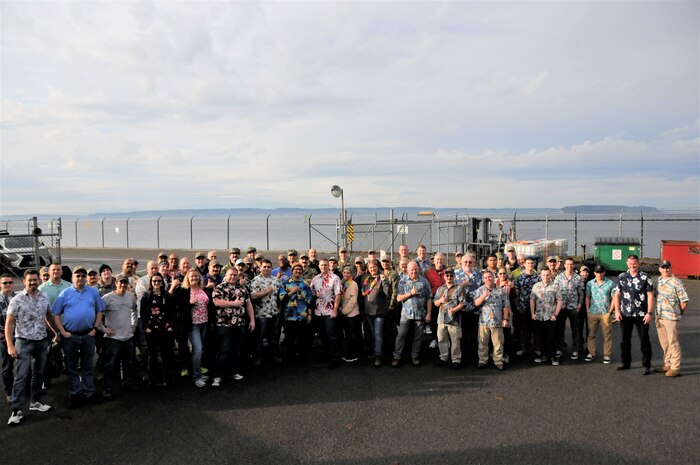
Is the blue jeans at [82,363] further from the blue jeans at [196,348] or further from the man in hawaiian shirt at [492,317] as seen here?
the man in hawaiian shirt at [492,317]

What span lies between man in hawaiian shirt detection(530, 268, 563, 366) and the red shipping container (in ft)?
37.2

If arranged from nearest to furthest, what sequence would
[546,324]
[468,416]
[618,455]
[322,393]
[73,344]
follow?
1. [618,455]
2. [468,416]
3. [73,344]
4. [322,393]
5. [546,324]

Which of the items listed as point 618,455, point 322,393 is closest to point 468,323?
point 322,393

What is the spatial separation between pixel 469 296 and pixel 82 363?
19.0ft

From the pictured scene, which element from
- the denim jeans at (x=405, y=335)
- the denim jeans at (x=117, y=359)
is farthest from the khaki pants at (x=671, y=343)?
the denim jeans at (x=117, y=359)

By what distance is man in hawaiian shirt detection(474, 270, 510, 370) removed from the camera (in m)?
7.52

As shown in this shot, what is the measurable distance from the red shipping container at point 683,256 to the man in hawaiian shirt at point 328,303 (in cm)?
1391

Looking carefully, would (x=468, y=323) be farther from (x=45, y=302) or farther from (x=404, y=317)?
(x=45, y=302)

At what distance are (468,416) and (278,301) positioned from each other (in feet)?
12.2

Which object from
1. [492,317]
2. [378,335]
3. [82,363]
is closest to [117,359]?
[82,363]

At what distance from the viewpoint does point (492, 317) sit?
755 centimetres

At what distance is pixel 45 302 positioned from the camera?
6.00 meters

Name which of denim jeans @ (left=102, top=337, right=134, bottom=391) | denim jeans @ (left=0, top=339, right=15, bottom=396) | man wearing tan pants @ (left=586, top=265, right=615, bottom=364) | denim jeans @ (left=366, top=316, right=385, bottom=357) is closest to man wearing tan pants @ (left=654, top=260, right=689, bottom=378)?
man wearing tan pants @ (left=586, top=265, right=615, bottom=364)

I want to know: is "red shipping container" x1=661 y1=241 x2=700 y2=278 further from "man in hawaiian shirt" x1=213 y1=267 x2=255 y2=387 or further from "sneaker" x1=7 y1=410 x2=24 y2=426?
"sneaker" x1=7 y1=410 x2=24 y2=426
